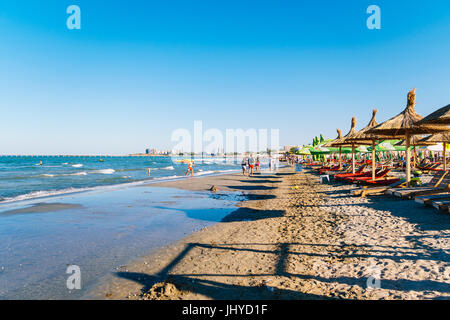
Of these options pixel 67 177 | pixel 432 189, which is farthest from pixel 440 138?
pixel 67 177

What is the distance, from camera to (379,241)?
5176 mm

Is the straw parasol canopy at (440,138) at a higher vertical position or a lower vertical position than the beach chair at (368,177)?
higher

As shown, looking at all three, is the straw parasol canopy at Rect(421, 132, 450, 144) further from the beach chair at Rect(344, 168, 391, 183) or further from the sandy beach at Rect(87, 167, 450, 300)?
the sandy beach at Rect(87, 167, 450, 300)

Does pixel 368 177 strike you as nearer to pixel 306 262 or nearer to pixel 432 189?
pixel 432 189

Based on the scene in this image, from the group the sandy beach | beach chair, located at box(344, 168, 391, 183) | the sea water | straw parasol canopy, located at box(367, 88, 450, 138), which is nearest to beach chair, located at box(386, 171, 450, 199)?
the sandy beach

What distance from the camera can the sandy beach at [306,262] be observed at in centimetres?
354

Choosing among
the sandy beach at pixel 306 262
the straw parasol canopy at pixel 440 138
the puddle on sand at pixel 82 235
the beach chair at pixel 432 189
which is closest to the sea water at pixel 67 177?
the puddle on sand at pixel 82 235

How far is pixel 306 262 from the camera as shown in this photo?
14.7 ft

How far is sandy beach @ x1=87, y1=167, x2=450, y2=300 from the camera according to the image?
354 cm

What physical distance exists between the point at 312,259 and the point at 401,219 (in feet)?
11.8

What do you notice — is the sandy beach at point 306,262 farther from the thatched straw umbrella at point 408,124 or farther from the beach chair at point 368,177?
the beach chair at point 368,177

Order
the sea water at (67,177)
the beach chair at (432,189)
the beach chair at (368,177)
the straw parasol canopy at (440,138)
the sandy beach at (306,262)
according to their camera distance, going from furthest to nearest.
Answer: the sea water at (67,177) < the straw parasol canopy at (440,138) < the beach chair at (368,177) < the beach chair at (432,189) < the sandy beach at (306,262)
